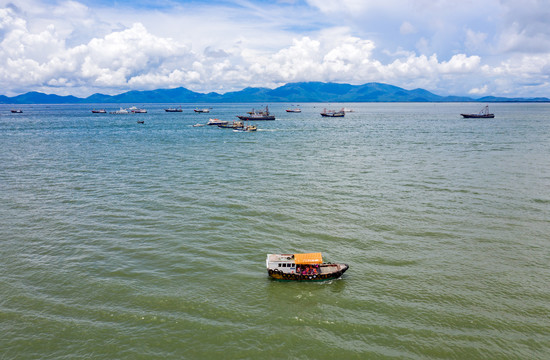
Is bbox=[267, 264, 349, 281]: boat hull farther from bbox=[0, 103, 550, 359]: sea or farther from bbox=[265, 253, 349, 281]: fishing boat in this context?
bbox=[0, 103, 550, 359]: sea

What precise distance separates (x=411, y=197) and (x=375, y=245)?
1609 cm

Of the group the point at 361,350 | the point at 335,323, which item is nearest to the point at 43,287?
the point at 335,323

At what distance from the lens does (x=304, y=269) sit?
28.6m

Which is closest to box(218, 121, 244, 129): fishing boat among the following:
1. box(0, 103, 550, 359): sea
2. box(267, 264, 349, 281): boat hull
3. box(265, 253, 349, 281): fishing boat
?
box(0, 103, 550, 359): sea

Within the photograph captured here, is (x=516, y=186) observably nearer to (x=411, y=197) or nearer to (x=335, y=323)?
(x=411, y=197)

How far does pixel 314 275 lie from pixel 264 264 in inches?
187

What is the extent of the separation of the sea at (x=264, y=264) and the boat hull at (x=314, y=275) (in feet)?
1.70

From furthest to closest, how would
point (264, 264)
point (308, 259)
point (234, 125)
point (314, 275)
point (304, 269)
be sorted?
point (234, 125), point (264, 264), point (304, 269), point (308, 259), point (314, 275)

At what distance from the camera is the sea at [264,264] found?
70.8ft

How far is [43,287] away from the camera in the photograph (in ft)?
87.7

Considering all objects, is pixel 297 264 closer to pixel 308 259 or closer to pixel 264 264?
pixel 308 259

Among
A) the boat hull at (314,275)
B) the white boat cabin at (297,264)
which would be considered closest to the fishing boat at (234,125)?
the white boat cabin at (297,264)

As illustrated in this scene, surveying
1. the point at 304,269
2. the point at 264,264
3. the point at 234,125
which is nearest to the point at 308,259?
the point at 304,269

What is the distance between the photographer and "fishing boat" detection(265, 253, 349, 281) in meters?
28.0
